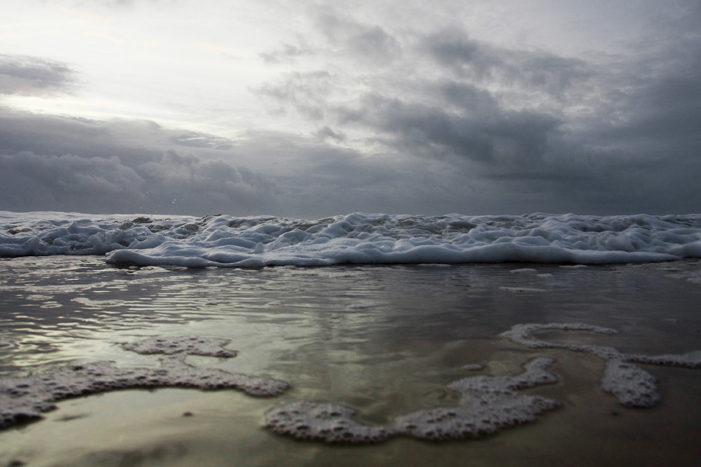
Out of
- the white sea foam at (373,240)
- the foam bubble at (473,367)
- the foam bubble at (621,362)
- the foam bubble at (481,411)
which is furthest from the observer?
the white sea foam at (373,240)

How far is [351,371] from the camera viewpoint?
1.97m

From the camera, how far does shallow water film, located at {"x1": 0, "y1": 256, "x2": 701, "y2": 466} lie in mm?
1335

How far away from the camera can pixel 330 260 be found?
714 centimetres

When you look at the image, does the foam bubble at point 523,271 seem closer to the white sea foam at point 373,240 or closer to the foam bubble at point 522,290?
the white sea foam at point 373,240

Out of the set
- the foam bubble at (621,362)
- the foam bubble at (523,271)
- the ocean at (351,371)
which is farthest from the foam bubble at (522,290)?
the foam bubble at (523,271)

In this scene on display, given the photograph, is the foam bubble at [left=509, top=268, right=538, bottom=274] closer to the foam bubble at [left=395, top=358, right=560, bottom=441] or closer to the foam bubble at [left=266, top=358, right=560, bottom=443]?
the foam bubble at [left=395, top=358, right=560, bottom=441]

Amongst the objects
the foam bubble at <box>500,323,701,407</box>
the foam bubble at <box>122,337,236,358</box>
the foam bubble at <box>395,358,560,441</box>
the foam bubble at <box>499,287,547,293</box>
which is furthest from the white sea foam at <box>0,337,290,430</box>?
the foam bubble at <box>499,287,547,293</box>

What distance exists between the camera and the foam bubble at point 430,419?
142cm

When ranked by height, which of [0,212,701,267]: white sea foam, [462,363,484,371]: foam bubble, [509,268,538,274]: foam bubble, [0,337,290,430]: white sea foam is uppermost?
[0,212,701,267]: white sea foam

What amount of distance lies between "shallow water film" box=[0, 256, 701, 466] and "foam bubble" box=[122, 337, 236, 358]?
0.04 ft

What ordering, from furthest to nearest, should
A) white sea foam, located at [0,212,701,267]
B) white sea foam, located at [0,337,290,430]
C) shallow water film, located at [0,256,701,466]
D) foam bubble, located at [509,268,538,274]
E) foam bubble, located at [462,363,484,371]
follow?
white sea foam, located at [0,212,701,267] < foam bubble, located at [509,268,538,274] < foam bubble, located at [462,363,484,371] < white sea foam, located at [0,337,290,430] < shallow water film, located at [0,256,701,466]

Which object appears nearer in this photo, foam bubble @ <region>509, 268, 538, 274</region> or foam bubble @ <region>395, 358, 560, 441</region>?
foam bubble @ <region>395, 358, 560, 441</region>

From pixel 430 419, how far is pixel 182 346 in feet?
4.86

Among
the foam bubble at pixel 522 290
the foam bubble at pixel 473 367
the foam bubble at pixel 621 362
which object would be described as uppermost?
the foam bubble at pixel 522 290
